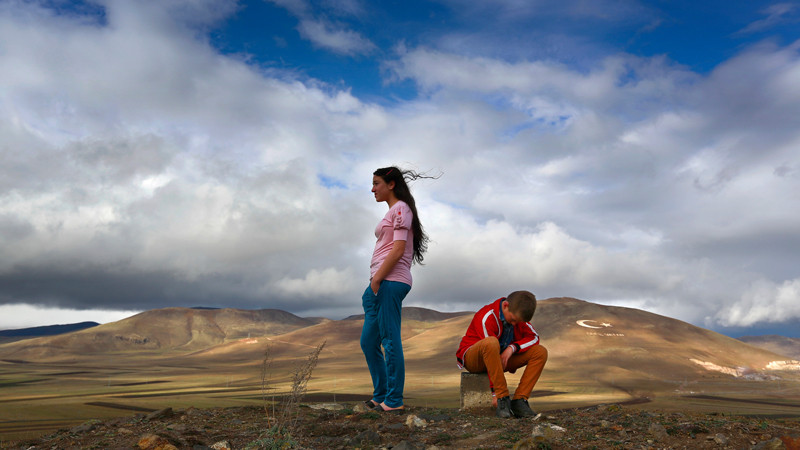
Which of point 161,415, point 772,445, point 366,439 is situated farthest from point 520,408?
point 161,415

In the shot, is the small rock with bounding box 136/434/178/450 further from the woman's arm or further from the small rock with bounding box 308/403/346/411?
the small rock with bounding box 308/403/346/411

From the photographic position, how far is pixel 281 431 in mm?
4891

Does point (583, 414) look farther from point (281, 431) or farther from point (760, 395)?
point (760, 395)

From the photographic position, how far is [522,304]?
5.93 meters

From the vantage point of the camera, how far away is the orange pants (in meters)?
6.02

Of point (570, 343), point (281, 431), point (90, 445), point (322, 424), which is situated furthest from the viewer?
point (570, 343)

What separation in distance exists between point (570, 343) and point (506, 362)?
14280 centimetres

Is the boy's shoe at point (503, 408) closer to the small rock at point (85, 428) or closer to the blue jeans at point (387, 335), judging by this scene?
the blue jeans at point (387, 335)

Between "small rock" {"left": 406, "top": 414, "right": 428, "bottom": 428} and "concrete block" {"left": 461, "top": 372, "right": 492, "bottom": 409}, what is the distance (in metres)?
1.13

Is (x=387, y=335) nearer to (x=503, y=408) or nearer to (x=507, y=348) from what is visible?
(x=507, y=348)

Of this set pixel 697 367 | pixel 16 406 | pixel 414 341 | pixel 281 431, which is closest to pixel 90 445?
pixel 281 431

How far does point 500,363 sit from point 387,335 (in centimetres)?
125

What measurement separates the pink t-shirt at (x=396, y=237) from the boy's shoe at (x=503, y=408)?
5.21ft

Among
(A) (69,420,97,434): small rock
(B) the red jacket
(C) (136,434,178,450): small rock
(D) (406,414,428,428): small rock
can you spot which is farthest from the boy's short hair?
(A) (69,420,97,434): small rock
